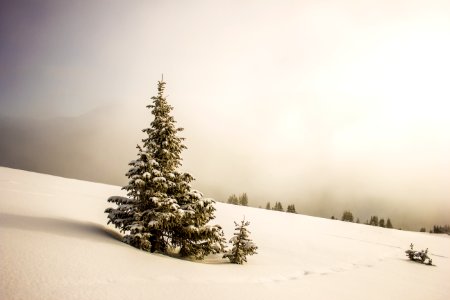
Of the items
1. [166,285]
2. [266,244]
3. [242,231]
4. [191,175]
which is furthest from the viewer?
[266,244]

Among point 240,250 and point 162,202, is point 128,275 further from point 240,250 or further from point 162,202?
point 240,250

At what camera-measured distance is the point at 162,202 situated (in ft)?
38.3

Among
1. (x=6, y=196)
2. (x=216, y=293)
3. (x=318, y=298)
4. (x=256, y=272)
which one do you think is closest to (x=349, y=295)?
(x=318, y=298)

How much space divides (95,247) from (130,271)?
1.89 meters

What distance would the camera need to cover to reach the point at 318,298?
9312mm

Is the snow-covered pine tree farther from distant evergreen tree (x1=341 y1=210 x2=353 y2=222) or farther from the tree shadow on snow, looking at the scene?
distant evergreen tree (x1=341 y1=210 x2=353 y2=222)

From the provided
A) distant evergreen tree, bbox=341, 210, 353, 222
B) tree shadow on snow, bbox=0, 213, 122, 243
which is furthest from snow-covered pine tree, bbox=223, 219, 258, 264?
distant evergreen tree, bbox=341, 210, 353, 222

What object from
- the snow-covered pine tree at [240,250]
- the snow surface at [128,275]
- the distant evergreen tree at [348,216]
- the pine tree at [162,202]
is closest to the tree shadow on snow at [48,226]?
the snow surface at [128,275]

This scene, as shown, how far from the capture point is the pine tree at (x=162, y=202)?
11727 mm

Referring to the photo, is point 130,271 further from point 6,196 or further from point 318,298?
point 6,196

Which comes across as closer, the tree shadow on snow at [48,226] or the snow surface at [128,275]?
the snow surface at [128,275]

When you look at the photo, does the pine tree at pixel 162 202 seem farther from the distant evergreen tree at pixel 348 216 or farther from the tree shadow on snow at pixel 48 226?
the distant evergreen tree at pixel 348 216

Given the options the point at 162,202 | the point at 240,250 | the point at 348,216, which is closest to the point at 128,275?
the point at 162,202

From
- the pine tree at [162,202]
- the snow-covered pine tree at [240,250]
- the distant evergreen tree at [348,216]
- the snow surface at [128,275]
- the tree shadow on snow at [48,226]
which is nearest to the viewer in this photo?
the snow surface at [128,275]
